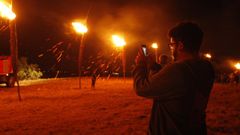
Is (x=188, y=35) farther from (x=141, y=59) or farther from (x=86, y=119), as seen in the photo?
(x=86, y=119)

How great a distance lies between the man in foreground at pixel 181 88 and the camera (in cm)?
227

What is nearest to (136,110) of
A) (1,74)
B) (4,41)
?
(1,74)

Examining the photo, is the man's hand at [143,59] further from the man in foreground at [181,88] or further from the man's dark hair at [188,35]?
the man's dark hair at [188,35]

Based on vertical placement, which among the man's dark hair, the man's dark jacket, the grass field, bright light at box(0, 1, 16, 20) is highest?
bright light at box(0, 1, 16, 20)

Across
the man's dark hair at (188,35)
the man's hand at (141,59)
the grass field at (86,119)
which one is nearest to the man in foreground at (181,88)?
the man's dark hair at (188,35)

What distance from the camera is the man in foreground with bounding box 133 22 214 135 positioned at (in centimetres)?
227

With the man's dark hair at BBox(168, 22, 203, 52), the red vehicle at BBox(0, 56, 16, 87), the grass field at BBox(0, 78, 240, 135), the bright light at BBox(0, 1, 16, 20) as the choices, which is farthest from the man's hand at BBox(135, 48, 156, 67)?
the red vehicle at BBox(0, 56, 16, 87)

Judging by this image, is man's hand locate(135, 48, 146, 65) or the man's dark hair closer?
the man's dark hair

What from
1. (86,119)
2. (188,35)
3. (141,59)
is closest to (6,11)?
(86,119)

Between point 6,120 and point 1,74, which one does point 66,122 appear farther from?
point 1,74

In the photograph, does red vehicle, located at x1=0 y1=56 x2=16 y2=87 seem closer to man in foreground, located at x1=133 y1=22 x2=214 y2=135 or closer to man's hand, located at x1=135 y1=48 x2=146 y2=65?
man's hand, located at x1=135 y1=48 x2=146 y2=65

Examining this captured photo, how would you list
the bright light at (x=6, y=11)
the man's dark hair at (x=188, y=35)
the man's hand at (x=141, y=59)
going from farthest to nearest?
1. the bright light at (x=6, y=11)
2. the man's hand at (x=141, y=59)
3. the man's dark hair at (x=188, y=35)

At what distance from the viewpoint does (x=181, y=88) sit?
2.26 metres

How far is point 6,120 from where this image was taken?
9.35m
